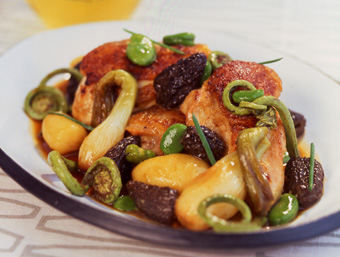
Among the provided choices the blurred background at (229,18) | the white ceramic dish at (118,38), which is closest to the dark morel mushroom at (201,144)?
the white ceramic dish at (118,38)

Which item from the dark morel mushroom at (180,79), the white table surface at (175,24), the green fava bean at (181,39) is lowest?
the white table surface at (175,24)

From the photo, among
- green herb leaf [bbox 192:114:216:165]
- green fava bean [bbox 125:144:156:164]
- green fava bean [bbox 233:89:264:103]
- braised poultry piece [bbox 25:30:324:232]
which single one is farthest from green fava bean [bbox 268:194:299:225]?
green fava bean [bbox 125:144:156:164]

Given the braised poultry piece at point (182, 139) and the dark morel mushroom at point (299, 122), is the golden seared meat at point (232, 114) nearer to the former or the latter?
the braised poultry piece at point (182, 139)

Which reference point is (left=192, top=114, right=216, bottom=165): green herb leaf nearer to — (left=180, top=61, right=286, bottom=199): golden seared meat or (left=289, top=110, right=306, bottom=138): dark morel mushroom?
(left=180, top=61, right=286, bottom=199): golden seared meat

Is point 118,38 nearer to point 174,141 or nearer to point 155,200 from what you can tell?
point 174,141

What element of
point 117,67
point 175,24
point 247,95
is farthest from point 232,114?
point 175,24

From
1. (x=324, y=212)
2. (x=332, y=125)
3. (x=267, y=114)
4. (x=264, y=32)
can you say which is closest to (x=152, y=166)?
(x=267, y=114)
